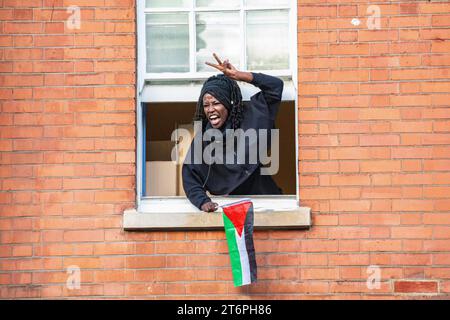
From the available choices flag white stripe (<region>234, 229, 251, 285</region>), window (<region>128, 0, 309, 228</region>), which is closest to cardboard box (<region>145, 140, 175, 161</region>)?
Result: window (<region>128, 0, 309, 228</region>)

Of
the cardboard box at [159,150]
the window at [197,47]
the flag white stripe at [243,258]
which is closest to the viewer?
the flag white stripe at [243,258]

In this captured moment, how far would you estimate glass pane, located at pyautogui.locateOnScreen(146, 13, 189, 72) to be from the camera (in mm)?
7219

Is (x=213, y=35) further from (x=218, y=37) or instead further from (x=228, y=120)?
(x=228, y=120)

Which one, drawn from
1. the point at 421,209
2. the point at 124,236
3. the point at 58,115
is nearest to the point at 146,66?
the point at 58,115

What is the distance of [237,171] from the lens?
7.04 m

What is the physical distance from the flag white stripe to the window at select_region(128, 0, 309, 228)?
2.24ft

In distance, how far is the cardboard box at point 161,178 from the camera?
7.26 meters

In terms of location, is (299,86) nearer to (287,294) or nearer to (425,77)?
(425,77)

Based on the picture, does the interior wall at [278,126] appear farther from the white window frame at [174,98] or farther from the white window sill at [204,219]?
the white window sill at [204,219]

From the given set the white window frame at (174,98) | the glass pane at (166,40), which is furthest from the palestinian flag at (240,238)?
the glass pane at (166,40)

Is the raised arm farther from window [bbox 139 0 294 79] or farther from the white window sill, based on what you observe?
the white window sill

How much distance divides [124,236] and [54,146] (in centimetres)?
87

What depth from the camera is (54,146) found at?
277 inches

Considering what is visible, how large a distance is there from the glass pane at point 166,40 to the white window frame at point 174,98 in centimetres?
7
